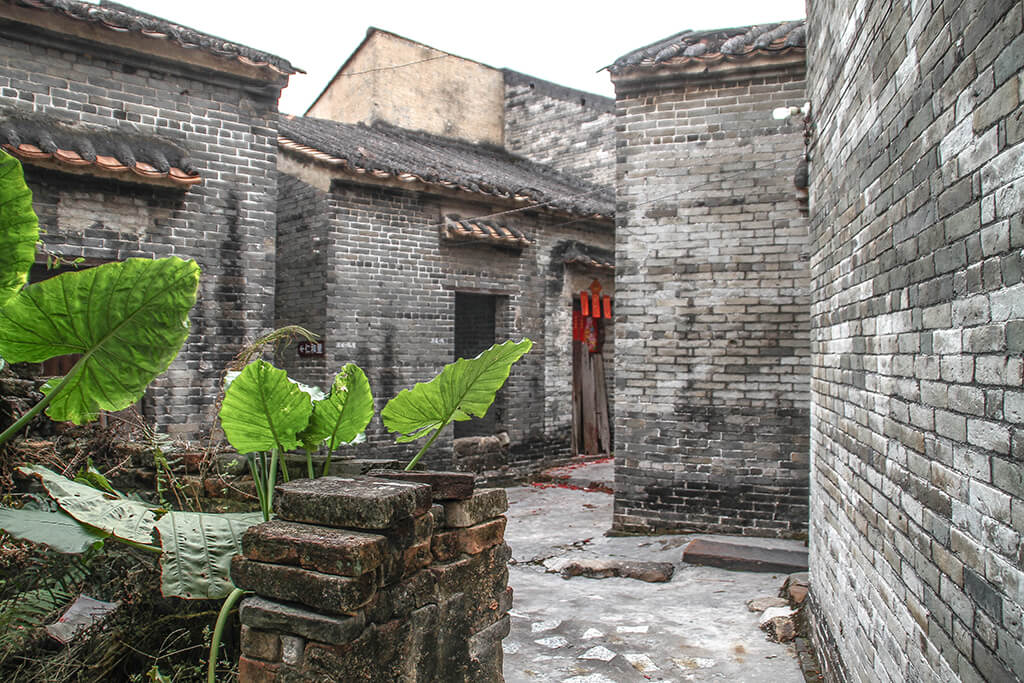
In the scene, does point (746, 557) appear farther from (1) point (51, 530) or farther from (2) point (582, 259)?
(2) point (582, 259)

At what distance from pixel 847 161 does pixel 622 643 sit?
3.42 metres

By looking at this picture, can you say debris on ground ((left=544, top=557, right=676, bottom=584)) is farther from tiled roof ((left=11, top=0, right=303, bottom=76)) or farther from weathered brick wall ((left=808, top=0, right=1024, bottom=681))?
tiled roof ((left=11, top=0, right=303, bottom=76))

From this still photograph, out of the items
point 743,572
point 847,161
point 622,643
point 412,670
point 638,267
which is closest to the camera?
point 412,670

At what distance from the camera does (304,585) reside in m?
2.32

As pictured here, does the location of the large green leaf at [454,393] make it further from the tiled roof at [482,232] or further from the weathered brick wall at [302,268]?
the tiled roof at [482,232]

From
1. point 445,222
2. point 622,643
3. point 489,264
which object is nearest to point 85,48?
point 445,222

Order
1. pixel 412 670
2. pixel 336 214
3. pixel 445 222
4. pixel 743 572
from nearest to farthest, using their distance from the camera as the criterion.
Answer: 1. pixel 412 670
2. pixel 743 572
3. pixel 336 214
4. pixel 445 222

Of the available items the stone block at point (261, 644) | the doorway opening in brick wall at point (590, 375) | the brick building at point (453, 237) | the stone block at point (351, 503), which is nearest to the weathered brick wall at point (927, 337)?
the stone block at point (351, 503)

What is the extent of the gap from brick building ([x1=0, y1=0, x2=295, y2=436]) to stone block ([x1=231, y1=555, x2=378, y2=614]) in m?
5.17

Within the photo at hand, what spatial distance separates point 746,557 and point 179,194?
638 cm

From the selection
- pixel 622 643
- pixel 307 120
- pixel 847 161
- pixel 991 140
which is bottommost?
pixel 622 643

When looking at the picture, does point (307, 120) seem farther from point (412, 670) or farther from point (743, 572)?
point (412, 670)

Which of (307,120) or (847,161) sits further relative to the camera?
(307,120)

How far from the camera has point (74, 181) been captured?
6590mm
